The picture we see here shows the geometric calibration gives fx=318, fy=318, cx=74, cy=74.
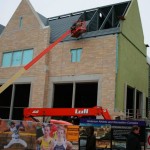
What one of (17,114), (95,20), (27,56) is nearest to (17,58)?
(27,56)

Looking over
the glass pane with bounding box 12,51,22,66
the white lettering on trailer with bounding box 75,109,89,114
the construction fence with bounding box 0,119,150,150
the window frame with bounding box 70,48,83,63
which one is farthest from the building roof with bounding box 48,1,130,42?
the construction fence with bounding box 0,119,150,150

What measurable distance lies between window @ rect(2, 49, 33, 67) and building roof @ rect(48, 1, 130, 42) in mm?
3015

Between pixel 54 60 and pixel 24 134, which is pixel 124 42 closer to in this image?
pixel 54 60

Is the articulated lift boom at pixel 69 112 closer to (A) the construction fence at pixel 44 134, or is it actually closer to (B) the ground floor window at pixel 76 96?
(A) the construction fence at pixel 44 134

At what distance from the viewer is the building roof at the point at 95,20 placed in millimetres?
31550

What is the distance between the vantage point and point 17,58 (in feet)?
115

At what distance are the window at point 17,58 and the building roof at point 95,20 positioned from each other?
302 centimetres

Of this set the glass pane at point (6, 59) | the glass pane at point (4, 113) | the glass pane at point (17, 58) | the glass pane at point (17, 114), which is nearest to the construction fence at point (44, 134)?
the glass pane at point (17, 114)

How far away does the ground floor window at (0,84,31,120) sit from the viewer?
34594mm

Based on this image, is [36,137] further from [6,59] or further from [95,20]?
[6,59]

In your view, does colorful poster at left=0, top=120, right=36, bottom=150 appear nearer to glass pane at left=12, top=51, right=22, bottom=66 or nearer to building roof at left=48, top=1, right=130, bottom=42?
building roof at left=48, top=1, right=130, bottom=42

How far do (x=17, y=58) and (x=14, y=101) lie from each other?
514 cm

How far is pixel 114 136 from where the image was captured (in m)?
14.2

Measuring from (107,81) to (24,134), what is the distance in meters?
14.1
